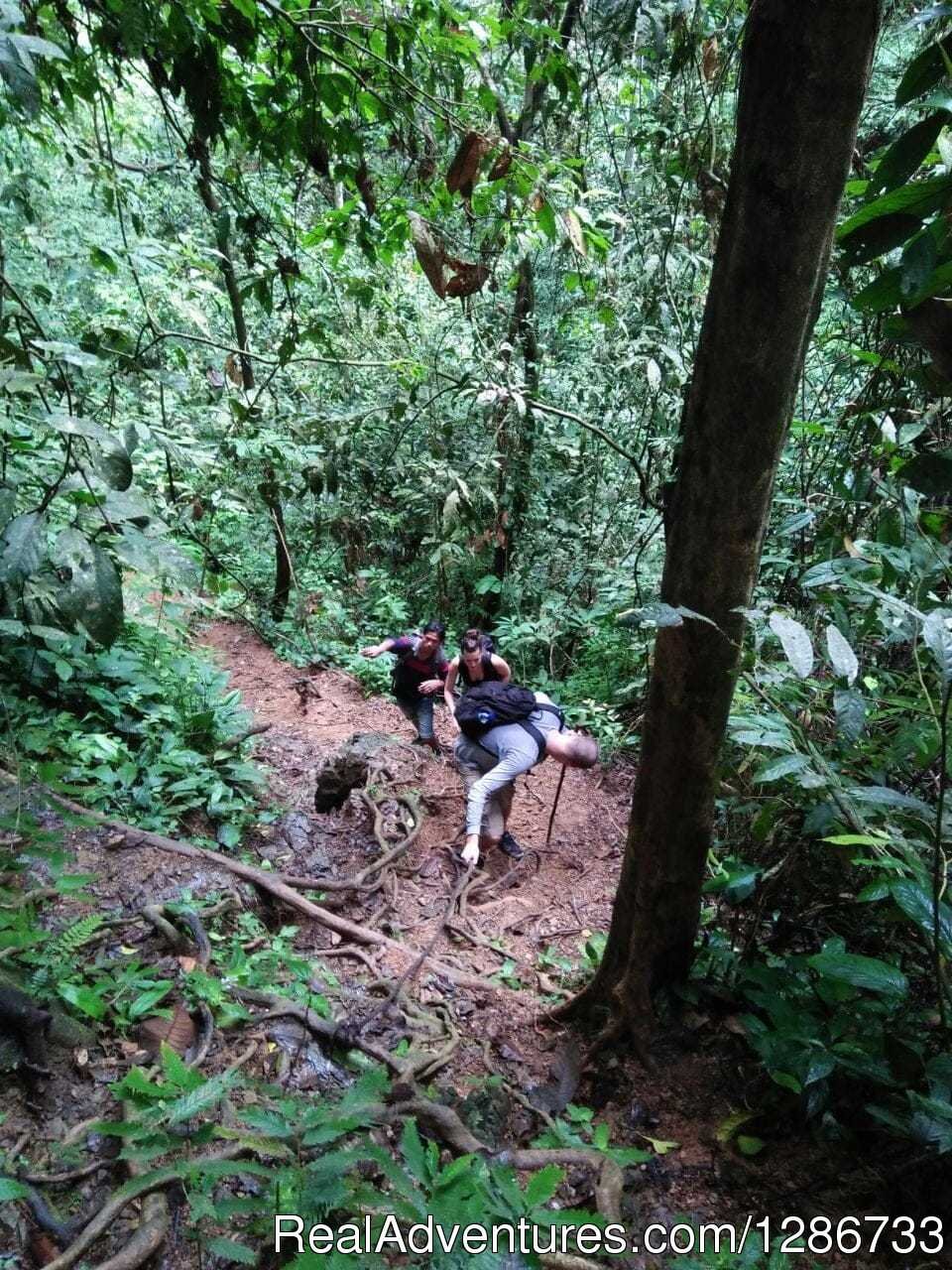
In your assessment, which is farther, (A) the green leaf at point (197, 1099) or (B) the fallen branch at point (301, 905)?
(B) the fallen branch at point (301, 905)

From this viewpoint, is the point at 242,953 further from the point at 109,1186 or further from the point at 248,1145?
the point at 248,1145

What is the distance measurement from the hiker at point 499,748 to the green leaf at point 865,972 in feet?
10.5

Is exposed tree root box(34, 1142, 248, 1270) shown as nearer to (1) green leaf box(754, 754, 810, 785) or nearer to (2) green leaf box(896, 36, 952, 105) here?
(1) green leaf box(754, 754, 810, 785)

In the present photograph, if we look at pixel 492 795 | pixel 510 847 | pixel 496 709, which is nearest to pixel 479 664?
pixel 496 709

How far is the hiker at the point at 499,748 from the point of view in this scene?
5.22 m

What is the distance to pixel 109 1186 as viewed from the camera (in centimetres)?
194

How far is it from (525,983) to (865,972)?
2.37 meters

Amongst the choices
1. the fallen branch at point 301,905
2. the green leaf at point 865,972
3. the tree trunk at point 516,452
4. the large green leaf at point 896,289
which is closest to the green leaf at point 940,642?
the large green leaf at point 896,289

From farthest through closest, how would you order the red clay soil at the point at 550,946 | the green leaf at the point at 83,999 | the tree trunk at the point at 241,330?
1. the tree trunk at the point at 241,330
2. the green leaf at the point at 83,999
3. the red clay soil at the point at 550,946

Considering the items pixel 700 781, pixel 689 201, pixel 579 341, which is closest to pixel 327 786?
pixel 700 781

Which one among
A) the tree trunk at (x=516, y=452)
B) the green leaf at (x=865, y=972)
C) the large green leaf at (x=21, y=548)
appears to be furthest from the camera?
the tree trunk at (x=516, y=452)

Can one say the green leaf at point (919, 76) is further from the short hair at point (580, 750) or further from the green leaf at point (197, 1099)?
the short hair at point (580, 750)

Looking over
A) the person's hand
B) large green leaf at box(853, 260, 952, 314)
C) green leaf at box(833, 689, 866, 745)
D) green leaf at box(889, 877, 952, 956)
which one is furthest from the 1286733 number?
the person's hand

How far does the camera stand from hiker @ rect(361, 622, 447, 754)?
654 cm
